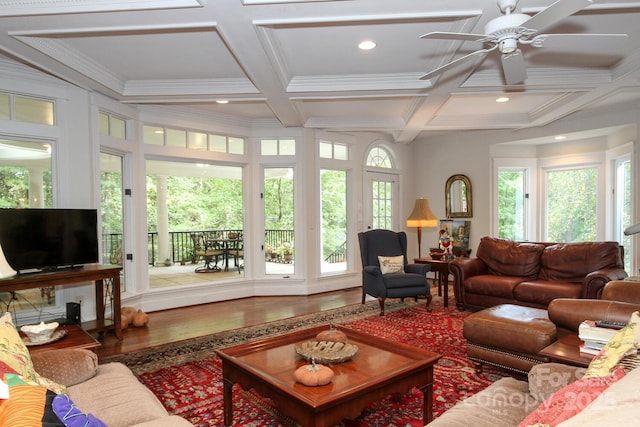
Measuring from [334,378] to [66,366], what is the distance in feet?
4.44

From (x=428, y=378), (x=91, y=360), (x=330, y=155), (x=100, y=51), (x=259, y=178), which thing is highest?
(x=100, y=51)

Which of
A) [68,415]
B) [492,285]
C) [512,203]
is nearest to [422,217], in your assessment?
[492,285]

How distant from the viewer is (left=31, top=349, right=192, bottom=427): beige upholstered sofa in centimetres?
164

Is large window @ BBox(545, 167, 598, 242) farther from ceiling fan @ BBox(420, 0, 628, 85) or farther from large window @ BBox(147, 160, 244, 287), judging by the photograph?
large window @ BBox(147, 160, 244, 287)

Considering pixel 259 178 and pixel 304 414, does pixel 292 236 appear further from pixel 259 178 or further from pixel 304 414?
pixel 304 414

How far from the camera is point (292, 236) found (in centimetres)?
644

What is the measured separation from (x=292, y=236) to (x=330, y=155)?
154 centimetres

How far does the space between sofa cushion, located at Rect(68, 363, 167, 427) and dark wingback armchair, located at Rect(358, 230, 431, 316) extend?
3354 mm

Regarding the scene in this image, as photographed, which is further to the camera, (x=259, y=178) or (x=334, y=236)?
(x=334, y=236)

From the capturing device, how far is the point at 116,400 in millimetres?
1801

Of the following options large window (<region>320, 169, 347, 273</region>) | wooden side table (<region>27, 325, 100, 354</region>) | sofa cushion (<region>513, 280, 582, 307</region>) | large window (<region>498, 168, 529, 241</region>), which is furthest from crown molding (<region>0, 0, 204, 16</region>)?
large window (<region>498, 168, 529, 241</region>)

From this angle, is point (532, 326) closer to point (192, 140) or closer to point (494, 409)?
point (494, 409)

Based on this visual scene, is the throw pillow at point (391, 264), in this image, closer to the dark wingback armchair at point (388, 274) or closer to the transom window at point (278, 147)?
the dark wingback armchair at point (388, 274)

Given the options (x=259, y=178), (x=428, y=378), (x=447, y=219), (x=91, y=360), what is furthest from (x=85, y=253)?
(x=447, y=219)
